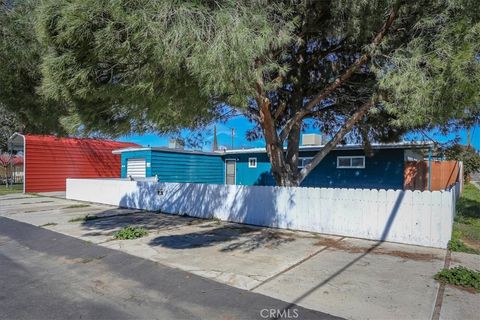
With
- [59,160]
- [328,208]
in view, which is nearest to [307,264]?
[328,208]

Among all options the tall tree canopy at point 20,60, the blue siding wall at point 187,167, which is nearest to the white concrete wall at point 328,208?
the tall tree canopy at point 20,60

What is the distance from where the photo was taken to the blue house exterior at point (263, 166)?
584 inches

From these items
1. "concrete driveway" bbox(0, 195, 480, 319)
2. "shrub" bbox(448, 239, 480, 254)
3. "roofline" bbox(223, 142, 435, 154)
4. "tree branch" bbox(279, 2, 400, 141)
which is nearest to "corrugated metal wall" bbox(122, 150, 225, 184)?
"roofline" bbox(223, 142, 435, 154)

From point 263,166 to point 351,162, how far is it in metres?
4.62

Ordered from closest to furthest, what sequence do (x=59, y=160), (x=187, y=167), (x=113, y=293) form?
(x=113, y=293)
(x=187, y=167)
(x=59, y=160)

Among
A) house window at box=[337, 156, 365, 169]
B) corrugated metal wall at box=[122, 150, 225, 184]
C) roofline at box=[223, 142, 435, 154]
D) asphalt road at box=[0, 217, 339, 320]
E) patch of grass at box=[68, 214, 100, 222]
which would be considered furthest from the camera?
corrugated metal wall at box=[122, 150, 225, 184]

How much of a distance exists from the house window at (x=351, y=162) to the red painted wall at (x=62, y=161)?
43.3 feet

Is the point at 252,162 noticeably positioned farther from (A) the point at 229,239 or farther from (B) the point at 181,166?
(A) the point at 229,239

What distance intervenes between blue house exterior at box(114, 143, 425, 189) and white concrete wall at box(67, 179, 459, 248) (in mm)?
5564

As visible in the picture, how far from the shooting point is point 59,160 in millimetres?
21406

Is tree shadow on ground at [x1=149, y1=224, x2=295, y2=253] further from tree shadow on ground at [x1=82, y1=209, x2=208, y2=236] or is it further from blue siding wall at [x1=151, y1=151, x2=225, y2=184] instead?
blue siding wall at [x1=151, y1=151, x2=225, y2=184]

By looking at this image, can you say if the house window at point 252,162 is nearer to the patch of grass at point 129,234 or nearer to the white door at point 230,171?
the white door at point 230,171

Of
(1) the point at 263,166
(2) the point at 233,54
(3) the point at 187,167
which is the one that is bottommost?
(3) the point at 187,167

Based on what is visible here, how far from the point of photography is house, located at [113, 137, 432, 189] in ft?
48.5
